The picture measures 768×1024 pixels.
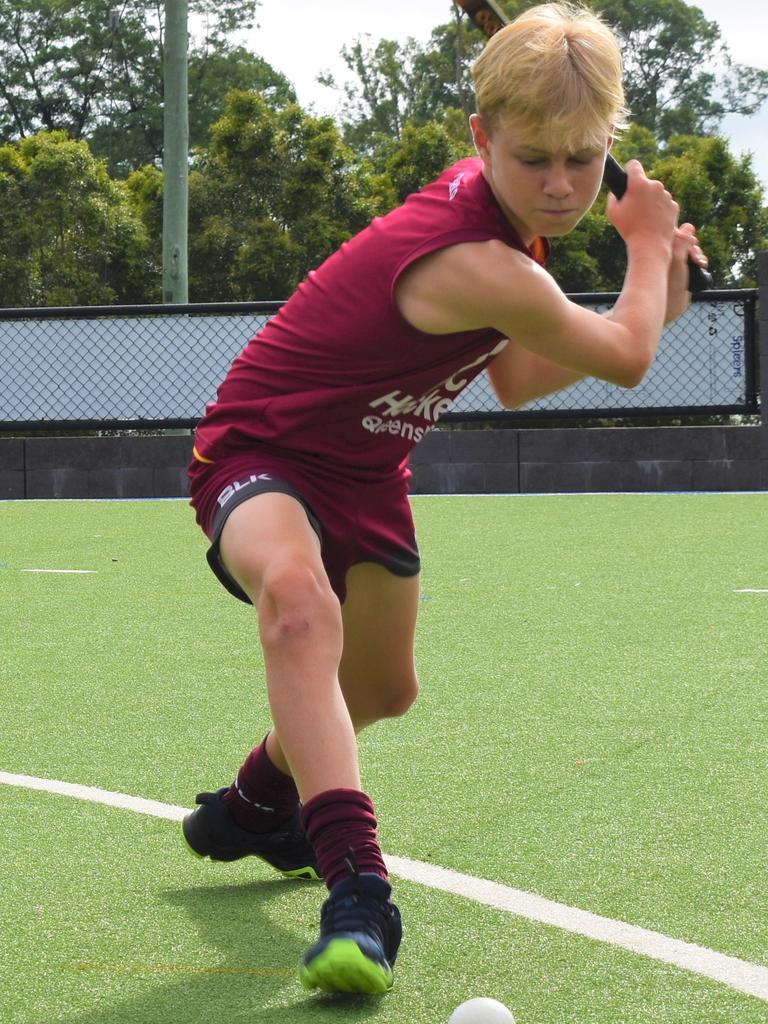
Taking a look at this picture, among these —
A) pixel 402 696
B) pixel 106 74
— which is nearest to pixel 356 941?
pixel 402 696

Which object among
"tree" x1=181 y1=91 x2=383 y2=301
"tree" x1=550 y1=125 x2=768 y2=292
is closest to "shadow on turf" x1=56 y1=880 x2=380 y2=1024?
"tree" x1=550 y1=125 x2=768 y2=292

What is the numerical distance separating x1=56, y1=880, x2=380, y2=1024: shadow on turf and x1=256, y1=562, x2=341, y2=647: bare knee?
0.50 m

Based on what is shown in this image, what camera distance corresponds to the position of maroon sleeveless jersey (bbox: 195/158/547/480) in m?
2.51

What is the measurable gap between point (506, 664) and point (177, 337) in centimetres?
880

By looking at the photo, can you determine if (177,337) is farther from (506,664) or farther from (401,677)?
(401,677)

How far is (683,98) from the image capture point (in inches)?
2117

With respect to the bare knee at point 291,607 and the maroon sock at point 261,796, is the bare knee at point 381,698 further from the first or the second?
the bare knee at point 291,607

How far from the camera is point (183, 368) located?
13125mm

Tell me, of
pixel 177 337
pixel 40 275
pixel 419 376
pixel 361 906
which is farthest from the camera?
pixel 40 275

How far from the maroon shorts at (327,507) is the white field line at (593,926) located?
1.75 ft

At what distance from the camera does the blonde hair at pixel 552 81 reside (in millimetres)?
2371

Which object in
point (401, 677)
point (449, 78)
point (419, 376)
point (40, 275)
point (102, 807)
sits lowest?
point (102, 807)

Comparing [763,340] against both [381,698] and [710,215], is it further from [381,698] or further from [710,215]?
[710,215]

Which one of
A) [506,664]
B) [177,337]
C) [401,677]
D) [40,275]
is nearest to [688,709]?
[506,664]
